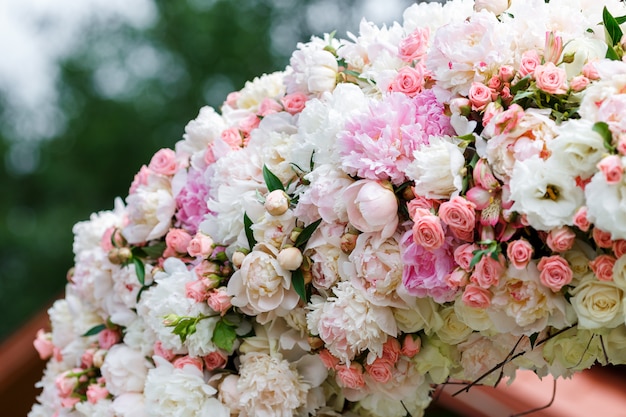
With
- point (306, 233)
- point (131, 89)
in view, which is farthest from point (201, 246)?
point (131, 89)

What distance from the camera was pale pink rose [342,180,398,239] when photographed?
2.86 ft

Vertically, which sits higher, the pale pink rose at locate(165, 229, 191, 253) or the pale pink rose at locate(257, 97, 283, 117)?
the pale pink rose at locate(257, 97, 283, 117)

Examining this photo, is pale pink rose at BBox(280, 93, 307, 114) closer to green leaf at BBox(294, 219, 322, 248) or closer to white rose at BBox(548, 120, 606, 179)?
green leaf at BBox(294, 219, 322, 248)

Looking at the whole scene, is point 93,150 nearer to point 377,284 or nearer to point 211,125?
point 211,125

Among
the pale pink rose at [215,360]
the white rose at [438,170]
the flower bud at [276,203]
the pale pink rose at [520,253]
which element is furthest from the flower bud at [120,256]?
the pale pink rose at [520,253]

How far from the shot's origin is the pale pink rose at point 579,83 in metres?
0.83

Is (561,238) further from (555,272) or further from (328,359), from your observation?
(328,359)

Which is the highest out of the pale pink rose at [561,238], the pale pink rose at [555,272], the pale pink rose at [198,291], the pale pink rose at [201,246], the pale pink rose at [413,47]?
the pale pink rose at [413,47]

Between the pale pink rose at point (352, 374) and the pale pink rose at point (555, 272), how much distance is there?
1.00ft

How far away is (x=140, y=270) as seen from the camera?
1.21m

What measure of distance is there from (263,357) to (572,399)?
1353mm

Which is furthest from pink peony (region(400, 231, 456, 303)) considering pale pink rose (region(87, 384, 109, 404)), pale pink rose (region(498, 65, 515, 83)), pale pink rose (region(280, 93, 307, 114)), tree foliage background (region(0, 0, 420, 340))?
tree foliage background (region(0, 0, 420, 340))

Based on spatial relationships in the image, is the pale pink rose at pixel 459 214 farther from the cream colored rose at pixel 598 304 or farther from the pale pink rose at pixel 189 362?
the pale pink rose at pixel 189 362

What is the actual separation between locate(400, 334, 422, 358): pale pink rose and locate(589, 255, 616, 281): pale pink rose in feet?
0.91
